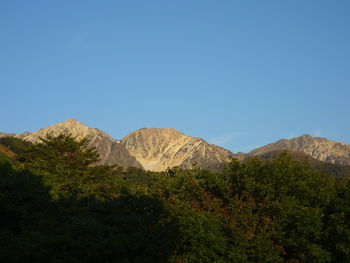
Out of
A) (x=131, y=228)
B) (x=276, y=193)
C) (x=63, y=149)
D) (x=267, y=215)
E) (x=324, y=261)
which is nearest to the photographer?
(x=131, y=228)

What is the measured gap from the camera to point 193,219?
1125 inches

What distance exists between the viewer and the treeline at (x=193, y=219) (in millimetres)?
23938

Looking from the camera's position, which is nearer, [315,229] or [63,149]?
[315,229]

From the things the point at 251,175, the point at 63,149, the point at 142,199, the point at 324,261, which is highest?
the point at 63,149

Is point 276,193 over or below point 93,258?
over

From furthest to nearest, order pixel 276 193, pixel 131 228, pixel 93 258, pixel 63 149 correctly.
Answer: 1. pixel 63 149
2. pixel 276 193
3. pixel 131 228
4. pixel 93 258

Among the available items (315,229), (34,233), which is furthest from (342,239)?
(34,233)

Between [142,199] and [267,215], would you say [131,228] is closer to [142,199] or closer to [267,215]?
[142,199]

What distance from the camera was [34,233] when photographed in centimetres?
2400

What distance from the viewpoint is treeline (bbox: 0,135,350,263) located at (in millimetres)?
23938

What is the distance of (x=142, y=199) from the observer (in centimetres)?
3206

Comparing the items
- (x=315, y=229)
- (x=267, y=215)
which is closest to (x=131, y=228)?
(x=267, y=215)

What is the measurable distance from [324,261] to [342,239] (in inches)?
91.9

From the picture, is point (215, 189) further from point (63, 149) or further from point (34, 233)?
point (63, 149)
